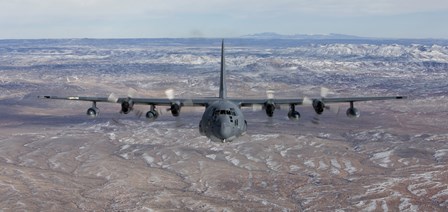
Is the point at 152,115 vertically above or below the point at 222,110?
below

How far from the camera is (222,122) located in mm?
50312

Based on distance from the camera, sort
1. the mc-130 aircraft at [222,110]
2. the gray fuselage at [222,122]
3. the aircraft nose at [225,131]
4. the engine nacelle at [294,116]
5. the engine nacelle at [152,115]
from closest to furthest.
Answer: the aircraft nose at [225,131] → the gray fuselage at [222,122] → the mc-130 aircraft at [222,110] → the engine nacelle at [294,116] → the engine nacelle at [152,115]

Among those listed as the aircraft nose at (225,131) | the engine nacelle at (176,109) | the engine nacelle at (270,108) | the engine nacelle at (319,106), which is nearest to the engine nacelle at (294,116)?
the engine nacelle at (319,106)

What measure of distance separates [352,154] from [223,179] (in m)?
59.0

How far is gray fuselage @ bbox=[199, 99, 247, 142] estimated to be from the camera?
50375 mm

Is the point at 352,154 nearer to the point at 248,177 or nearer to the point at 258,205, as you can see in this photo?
the point at 248,177

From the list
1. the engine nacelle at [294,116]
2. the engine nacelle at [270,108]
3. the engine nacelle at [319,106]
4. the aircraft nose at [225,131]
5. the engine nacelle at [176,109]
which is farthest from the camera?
the engine nacelle at [294,116]

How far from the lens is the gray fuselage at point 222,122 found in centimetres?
5038

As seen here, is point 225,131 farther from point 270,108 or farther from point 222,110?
point 270,108

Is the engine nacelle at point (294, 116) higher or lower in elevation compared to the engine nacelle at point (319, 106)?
lower

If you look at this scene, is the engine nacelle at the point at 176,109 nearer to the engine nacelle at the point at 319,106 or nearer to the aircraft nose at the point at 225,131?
the aircraft nose at the point at 225,131

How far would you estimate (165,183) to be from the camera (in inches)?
6393

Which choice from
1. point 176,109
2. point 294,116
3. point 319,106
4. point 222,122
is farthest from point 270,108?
point 176,109

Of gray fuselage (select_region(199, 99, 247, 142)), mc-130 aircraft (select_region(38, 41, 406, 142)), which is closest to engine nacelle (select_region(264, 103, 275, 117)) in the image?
mc-130 aircraft (select_region(38, 41, 406, 142))
